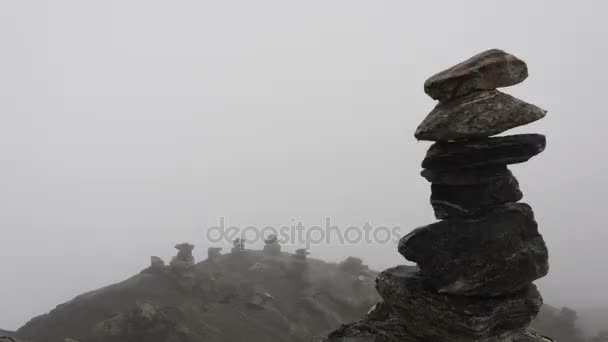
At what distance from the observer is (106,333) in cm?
5897

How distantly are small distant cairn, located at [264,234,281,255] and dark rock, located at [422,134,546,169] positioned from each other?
9315 centimetres

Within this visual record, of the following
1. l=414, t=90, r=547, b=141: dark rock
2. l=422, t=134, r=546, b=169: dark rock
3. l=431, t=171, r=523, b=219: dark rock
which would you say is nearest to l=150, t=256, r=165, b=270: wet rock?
l=431, t=171, r=523, b=219: dark rock

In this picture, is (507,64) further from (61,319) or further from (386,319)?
(61,319)

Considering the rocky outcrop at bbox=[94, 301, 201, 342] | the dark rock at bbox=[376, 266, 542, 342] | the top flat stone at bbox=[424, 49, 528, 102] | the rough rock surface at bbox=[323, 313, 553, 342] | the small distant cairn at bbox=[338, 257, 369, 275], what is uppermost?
the top flat stone at bbox=[424, 49, 528, 102]

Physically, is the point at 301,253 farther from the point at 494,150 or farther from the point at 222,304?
the point at 494,150

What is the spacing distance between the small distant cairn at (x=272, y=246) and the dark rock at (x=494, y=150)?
306 feet

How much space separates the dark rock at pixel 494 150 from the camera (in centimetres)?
2059

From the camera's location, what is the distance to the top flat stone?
2005 cm

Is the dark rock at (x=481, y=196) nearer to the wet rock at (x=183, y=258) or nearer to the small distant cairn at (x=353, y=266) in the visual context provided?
the wet rock at (x=183, y=258)

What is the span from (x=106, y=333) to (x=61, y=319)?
33.1 feet

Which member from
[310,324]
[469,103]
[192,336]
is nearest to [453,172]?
[469,103]

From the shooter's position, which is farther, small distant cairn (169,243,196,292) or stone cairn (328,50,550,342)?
small distant cairn (169,243,196,292)

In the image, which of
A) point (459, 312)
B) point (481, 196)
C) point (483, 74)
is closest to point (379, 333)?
point (459, 312)

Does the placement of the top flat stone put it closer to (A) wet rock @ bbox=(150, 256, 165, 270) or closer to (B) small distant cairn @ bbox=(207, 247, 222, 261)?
(A) wet rock @ bbox=(150, 256, 165, 270)
